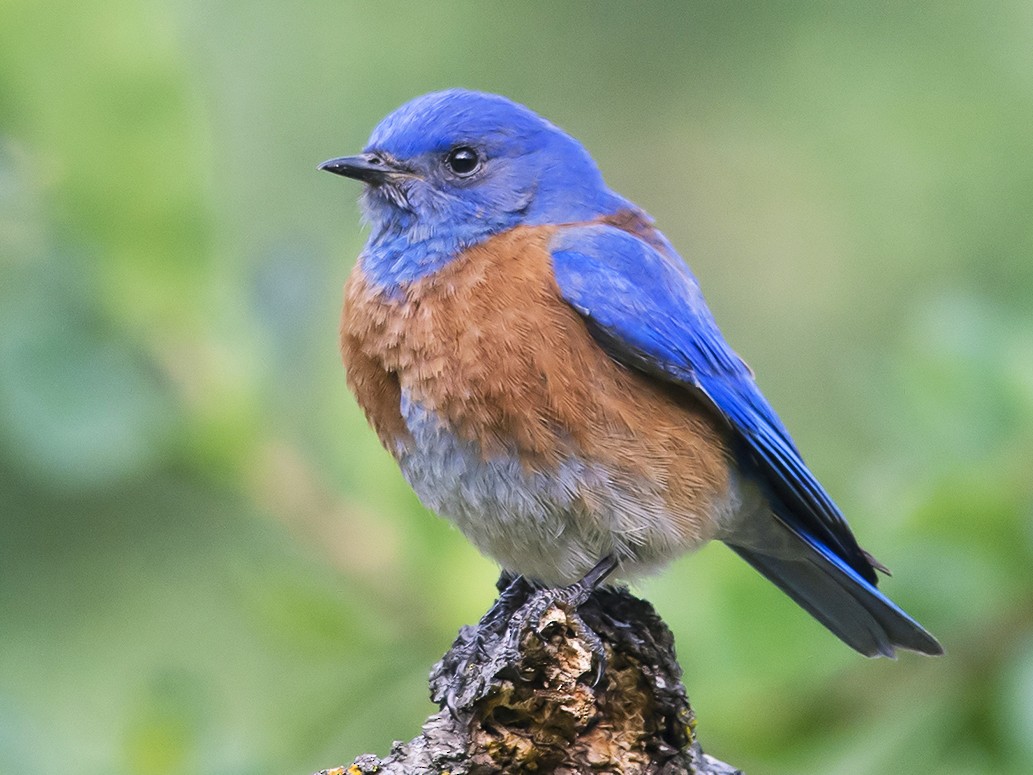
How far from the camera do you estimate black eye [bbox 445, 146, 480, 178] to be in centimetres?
479

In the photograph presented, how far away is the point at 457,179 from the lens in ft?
15.7

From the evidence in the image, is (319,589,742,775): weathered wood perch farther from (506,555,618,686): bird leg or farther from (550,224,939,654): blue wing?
(550,224,939,654): blue wing

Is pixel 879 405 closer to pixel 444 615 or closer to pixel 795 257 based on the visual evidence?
pixel 444 615

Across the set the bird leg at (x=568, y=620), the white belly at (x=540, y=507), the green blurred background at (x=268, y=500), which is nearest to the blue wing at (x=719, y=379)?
the green blurred background at (x=268, y=500)

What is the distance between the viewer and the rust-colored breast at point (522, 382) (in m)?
4.13

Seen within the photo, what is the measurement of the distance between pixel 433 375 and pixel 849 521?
1286 mm

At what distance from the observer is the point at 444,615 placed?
15.0 feet

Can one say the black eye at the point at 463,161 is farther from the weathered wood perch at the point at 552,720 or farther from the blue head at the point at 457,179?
the weathered wood perch at the point at 552,720

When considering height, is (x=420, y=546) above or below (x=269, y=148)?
below

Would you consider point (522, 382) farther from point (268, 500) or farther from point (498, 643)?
point (268, 500)

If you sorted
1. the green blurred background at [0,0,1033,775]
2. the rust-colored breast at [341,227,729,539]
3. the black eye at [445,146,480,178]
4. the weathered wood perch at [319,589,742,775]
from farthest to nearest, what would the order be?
1. the black eye at [445,146,480,178]
2. the green blurred background at [0,0,1033,775]
3. the rust-colored breast at [341,227,729,539]
4. the weathered wood perch at [319,589,742,775]

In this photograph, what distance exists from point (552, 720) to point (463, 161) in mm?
2175

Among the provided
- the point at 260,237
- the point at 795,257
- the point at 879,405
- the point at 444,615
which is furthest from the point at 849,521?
the point at 795,257

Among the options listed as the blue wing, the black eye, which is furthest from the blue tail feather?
the black eye
